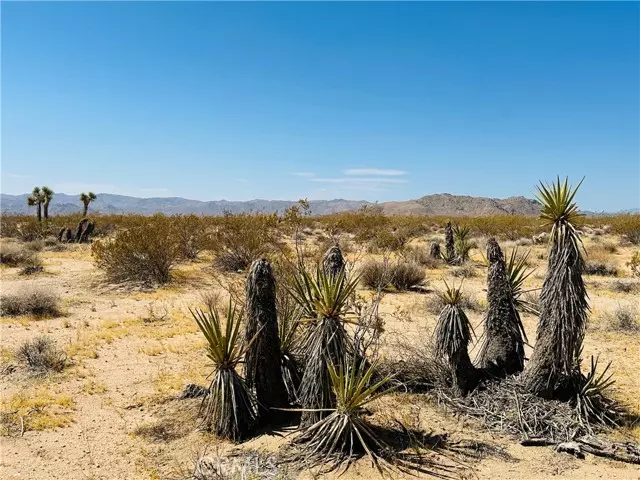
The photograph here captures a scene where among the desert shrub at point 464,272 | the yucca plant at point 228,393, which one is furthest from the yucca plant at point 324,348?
the desert shrub at point 464,272

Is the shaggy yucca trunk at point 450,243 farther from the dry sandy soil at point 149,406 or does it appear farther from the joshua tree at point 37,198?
the joshua tree at point 37,198

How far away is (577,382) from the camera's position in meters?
A: 6.11

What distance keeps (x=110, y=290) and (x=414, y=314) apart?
10.3 metres

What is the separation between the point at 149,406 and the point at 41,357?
9.28ft

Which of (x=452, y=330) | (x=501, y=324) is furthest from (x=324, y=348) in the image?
(x=501, y=324)

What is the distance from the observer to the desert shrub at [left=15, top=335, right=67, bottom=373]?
823cm

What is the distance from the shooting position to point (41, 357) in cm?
830

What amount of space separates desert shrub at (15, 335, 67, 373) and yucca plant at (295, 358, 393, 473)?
17.9 feet

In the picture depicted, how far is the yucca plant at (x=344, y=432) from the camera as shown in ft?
16.6

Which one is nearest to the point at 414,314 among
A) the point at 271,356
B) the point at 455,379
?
the point at 455,379

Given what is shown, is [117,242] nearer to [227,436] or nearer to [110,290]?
[110,290]

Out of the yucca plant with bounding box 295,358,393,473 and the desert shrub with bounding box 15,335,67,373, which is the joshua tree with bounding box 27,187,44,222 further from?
the yucca plant with bounding box 295,358,393,473

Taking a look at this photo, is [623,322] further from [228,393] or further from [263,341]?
[228,393]

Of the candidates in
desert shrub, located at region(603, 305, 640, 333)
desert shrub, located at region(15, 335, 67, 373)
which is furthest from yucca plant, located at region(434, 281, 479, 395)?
desert shrub, located at region(15, 335, 67, 373)
